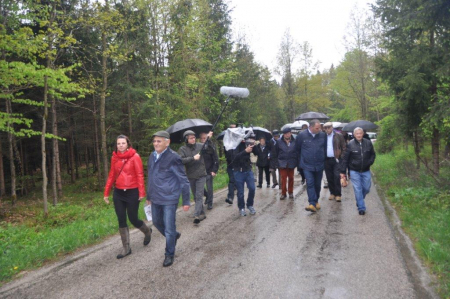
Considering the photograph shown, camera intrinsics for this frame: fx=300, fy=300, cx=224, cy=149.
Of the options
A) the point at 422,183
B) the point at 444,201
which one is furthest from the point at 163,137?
the point at 422,183

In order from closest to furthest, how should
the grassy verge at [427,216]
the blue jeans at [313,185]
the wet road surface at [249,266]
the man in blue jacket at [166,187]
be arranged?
1. the wet road surface at [249,266]
2. the grassy verge at [427,216]
3. the man in blue jacket at [166,187]
4. the blue jeans at [313,185]

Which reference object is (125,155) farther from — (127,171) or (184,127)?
(184,127)

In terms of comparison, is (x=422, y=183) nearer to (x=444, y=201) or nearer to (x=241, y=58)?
(x=444, y=201)

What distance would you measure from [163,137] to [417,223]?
523 cm

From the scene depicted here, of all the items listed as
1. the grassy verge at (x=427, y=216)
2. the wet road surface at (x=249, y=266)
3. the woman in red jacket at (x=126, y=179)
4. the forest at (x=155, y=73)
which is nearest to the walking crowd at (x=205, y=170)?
the woman in red jacket at (x=126, y=179)

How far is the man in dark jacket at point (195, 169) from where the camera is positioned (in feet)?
22.9

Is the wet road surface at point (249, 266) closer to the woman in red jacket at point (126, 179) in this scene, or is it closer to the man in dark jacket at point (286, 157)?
the woman in red jacket at point (126, 179)

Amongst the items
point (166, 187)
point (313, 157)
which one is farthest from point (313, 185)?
point (166, 187)

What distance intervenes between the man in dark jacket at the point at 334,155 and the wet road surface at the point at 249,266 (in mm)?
1811

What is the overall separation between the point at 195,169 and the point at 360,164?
3924mm

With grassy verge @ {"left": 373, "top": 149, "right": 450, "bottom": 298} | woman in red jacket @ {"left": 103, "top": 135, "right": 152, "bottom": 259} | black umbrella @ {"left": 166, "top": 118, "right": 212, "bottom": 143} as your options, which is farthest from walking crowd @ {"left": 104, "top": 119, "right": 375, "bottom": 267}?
grassy verge @ {"left": 373, "top": 149, "right": 450, "bottom": 298}

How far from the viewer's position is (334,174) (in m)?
8.52

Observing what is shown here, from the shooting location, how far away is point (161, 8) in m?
16.0

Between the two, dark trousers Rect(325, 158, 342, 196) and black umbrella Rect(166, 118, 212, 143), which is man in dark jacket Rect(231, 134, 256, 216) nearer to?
black umbrella Rect(166, 118, 212, 143)
